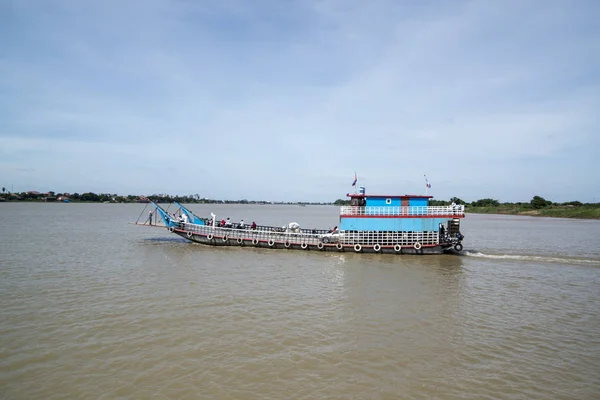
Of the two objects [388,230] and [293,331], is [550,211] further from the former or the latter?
[293,331]

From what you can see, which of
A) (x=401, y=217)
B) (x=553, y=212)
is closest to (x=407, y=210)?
(x=401, y=217)

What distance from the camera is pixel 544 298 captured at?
1641cm

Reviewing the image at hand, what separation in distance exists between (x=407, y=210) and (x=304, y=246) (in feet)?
29.3

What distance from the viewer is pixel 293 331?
39.2 feet

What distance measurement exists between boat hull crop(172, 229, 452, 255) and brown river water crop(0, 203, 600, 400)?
15.4 feet

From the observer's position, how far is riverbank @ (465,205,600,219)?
3543 inches

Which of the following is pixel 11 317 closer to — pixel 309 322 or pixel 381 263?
pixel 309 322

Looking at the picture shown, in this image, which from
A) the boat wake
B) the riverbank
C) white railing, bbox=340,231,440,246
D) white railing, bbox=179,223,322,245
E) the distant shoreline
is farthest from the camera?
the riverbank

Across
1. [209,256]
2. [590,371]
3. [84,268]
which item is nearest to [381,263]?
[209,256]

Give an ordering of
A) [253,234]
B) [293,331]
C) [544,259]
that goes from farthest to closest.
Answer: [253,234] < [544,259] < [293,331]

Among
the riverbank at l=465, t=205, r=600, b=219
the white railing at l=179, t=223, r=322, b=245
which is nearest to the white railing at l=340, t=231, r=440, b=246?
the white railing at l=179, t=223, r=322, b=245

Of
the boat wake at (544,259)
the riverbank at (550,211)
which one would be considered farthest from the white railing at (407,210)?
the riverbank at (550,211)

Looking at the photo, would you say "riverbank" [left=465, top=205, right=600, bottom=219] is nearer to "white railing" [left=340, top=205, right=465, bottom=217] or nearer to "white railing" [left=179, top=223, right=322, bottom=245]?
"white railing" [left=340, top=205, right=465, bottom=217]

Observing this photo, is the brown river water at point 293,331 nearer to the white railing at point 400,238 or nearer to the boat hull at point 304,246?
the boat hull at point 304,246
